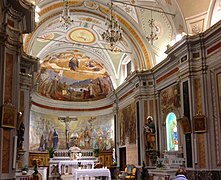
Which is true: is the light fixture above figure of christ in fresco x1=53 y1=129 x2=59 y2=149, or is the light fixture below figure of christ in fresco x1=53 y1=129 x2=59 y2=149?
above

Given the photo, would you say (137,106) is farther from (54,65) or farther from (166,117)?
(54,65)

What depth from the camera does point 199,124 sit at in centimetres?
1136

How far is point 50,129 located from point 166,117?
10.0m

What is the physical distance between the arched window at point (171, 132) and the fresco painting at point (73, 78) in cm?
884

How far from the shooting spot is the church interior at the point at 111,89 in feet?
33.6

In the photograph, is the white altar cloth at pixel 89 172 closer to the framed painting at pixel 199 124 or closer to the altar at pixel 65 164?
the altar at pixel 65 164

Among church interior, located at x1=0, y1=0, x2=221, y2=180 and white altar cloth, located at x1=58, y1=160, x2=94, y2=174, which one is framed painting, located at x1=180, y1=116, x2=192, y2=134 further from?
white altar cloth, located at x1=58, y1=160, x2=94, y2=174

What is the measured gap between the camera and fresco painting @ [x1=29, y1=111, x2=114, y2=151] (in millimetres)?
21859

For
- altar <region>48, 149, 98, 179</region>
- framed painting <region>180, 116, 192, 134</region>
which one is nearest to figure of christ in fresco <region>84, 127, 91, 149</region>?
altar <region>48, 149, 98, 179</region>

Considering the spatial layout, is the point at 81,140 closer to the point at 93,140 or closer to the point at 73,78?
the point at 93,140

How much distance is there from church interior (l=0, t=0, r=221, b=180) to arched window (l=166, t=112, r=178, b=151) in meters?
0.05

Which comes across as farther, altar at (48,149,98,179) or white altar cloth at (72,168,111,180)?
altar at (48,149,98,179)

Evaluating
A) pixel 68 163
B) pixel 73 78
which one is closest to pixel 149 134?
pixel 68 163

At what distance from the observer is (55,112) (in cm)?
2270
